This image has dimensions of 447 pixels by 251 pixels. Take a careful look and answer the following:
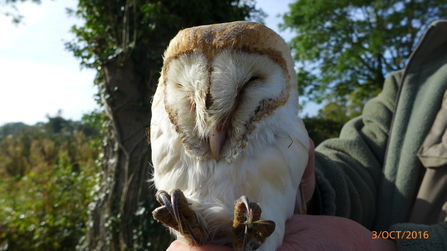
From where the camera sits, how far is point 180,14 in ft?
11.2

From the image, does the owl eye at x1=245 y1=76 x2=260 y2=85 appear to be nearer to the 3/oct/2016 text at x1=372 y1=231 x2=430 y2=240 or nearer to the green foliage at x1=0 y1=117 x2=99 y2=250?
the 3/oct/2016 text at x1=372 y1=231 x2=430 y2=240

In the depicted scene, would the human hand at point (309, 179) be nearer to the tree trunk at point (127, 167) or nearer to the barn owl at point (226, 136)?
the barn owl at point (226, 136)

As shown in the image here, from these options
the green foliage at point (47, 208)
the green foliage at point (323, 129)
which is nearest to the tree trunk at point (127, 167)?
the green foliage at point (47, 208)

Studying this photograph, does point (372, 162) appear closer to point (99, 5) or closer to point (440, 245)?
point (440, 245)

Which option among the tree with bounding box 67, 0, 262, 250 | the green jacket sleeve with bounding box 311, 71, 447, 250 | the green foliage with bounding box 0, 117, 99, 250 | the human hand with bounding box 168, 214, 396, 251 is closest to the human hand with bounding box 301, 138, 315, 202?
the green jacket sleeve with bounding box 311, 71, 447, 250

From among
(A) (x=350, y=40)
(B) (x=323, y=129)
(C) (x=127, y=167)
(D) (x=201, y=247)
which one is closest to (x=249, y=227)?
(D) (x=201, y=247)

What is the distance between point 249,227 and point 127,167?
2481mm

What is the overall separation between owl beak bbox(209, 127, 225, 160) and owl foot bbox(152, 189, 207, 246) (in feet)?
0.65

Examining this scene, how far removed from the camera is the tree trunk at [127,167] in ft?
10.2

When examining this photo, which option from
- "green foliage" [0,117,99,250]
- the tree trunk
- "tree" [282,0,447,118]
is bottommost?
"green foliage" [0,117,99,250]

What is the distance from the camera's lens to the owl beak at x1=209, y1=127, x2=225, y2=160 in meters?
1.07

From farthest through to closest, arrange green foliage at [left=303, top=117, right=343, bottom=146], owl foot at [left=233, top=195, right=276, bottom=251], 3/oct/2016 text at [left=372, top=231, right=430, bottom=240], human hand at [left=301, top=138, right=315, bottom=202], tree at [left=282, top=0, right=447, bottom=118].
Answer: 1. tree at [left=282, top=0, right=447, bottom=118]
2. green foliage at [left=303, top=117, right=343, bottom=146]
3. human hand at [left=301, top=138, right=315, bottom=202]
4. 3/oct/2016 text at [left=372, top=231, right=430, bottom=240]
5. owl foot at [left=233, top=195, right=276, bottom=251]

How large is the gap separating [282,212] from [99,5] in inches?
131

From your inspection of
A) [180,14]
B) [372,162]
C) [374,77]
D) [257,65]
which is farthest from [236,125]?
[374,77]
